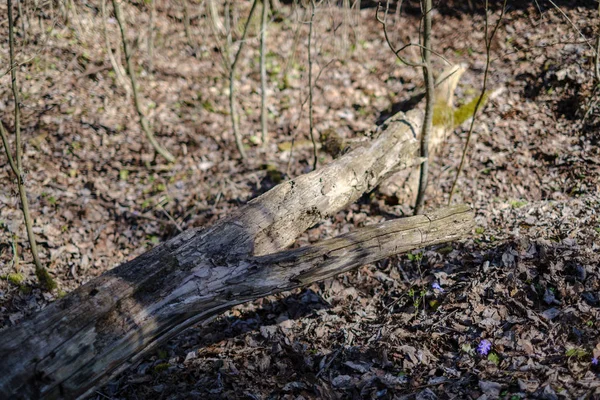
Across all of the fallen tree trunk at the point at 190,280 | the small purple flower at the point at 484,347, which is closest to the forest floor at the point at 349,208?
the small purple flower at the point at 484,347

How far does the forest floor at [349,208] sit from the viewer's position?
2.91m

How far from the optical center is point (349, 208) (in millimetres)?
5000

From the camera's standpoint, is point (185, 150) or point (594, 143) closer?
point (594, 143)

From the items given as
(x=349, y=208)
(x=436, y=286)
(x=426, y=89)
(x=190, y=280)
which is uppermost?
(x=426, y=89)

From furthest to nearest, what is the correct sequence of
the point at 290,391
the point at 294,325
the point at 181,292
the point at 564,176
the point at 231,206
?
the point at 231,206 → the point at 564,176 → the point at 294,325 → the point at 290,391 → the point at 181,292

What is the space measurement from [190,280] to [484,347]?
200 centimetres

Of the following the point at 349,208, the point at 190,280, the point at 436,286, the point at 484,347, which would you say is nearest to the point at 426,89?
the point at 349,208

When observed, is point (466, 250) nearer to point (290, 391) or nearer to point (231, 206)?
point (290, 391)

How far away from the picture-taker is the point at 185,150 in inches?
237

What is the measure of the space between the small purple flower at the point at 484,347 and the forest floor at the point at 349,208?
0.04 ft

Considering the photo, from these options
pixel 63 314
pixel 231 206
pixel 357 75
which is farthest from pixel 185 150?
pixel 63 314

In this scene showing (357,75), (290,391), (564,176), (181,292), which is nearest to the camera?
(181,292)

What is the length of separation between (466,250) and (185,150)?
4.00 meters

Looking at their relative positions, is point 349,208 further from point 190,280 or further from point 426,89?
point 190,280
